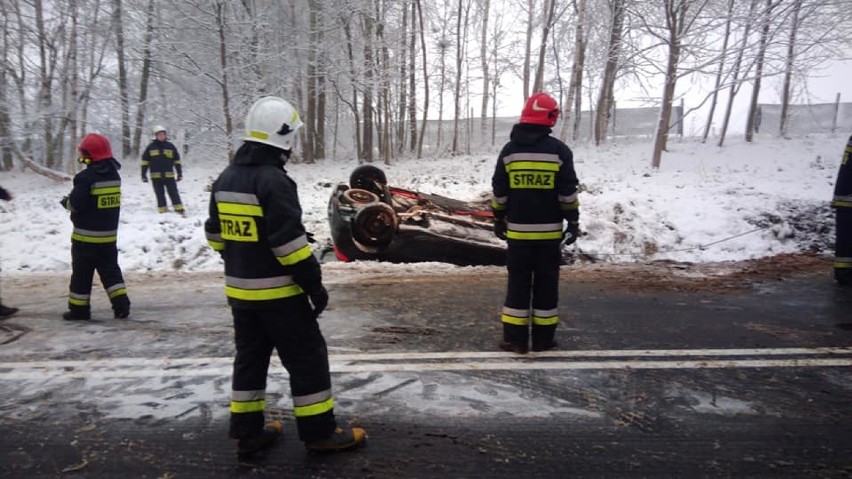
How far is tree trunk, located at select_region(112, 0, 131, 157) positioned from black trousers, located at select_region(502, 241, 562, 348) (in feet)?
62.7

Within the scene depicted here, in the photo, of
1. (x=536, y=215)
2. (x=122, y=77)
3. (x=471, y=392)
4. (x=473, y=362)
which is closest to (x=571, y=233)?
(x=536, y=215)

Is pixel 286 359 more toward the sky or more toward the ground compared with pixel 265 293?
more toward the ground

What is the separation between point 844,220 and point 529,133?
4.53m

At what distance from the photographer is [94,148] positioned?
5.23 metres

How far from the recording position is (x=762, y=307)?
5.49m

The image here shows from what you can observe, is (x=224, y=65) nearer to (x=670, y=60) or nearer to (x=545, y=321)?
(x=670, y=60)

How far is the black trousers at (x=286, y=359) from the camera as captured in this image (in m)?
2.77

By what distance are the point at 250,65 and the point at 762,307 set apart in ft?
48.7

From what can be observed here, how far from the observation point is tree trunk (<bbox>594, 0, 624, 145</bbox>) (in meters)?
16.6

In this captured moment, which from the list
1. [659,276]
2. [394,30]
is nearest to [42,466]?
[659,276]

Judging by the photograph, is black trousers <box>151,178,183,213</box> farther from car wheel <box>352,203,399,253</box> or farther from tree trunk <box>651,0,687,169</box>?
tree trunk <box>651,0,687,169</box>

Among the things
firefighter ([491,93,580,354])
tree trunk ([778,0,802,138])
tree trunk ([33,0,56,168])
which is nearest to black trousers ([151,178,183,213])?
firefighter ([491,93,580,354])

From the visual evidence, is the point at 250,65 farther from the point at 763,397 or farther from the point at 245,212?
the point at 763,397

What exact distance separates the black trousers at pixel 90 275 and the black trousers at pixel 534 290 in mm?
3880
